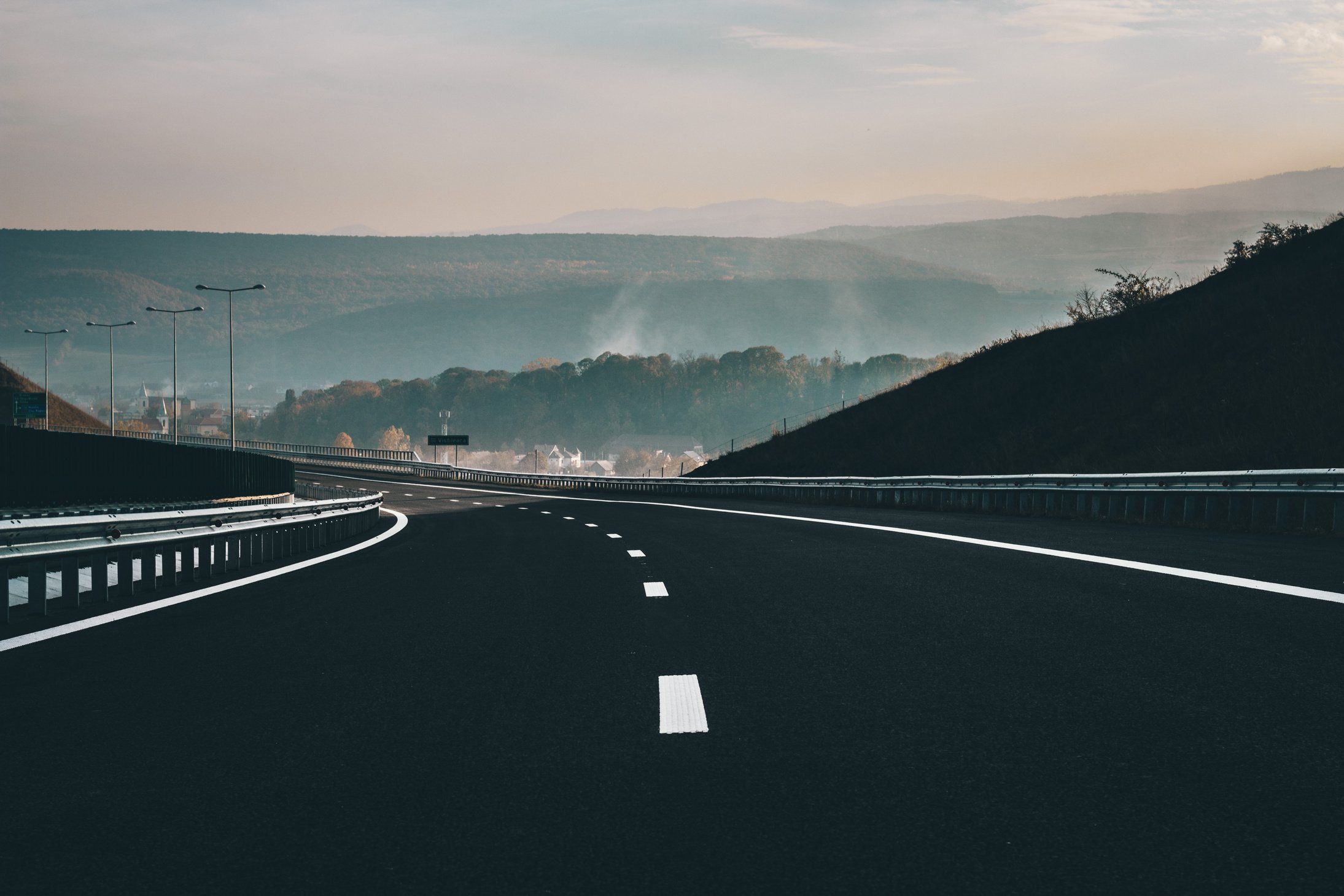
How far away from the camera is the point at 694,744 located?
6.32 metres

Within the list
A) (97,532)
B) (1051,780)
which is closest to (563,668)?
(1051,780)

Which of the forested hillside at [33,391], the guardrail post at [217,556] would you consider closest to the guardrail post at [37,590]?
the guardrail post at [217,556]

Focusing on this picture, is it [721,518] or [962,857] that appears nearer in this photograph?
[962,857]

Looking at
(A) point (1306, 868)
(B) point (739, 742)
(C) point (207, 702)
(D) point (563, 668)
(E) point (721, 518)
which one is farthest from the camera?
(E) point (721, 518)

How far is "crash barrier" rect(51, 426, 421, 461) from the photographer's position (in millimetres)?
119062

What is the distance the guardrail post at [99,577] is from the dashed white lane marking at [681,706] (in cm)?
651

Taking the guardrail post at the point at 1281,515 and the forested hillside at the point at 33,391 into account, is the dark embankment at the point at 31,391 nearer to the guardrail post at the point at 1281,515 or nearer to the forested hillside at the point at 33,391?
the forested hillside at the point at 33,391

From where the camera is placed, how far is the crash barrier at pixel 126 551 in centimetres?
1116

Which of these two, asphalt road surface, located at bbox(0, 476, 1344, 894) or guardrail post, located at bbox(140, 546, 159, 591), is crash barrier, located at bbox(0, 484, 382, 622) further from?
asphalt road surface, located at bbox(0, 476, 1344, 894)

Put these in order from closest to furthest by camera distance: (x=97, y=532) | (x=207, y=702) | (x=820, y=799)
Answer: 1. (x=820, y=799)
2. (x=207, y=702)
3. (x=97, y=532)

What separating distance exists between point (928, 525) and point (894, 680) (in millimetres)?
15387

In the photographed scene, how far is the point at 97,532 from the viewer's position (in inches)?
485

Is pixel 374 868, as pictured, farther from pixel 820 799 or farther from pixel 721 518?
pixel 721 518

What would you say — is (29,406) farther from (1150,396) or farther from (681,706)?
A: (681,706)
